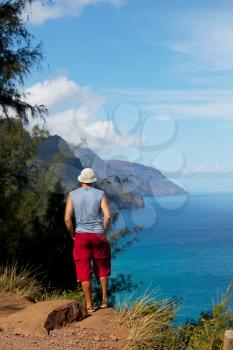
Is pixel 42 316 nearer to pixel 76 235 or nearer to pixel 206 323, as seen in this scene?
pixel 76 235

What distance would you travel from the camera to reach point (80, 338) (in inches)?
266

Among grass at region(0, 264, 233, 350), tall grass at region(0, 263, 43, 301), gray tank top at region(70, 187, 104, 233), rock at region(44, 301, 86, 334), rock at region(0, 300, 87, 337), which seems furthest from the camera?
tall grass at region(0, 263, 43, 301)

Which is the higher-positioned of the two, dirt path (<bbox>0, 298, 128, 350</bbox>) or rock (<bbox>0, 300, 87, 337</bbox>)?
rock (<bbox>0, 300, 87, 337</bbox>)

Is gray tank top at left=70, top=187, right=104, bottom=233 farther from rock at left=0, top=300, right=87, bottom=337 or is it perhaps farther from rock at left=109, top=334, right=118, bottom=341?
rock at left=109, top=334, right=118, bottom=341

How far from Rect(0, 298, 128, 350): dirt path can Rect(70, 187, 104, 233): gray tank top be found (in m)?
1.14

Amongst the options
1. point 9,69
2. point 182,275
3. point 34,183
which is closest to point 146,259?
point 182,275

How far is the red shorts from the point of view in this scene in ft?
24.8

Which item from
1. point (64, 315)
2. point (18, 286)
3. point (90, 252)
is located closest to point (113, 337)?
point (64, 315)

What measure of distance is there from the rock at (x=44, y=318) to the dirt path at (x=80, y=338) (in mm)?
81

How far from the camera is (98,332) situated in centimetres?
692

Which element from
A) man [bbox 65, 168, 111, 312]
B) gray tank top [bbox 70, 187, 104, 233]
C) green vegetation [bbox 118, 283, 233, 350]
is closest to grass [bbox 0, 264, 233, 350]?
green vegetation [bbox 118, 283, 233, 350]

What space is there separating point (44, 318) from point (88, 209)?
145 centimetres

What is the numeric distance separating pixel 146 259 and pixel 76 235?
8209 centimetres

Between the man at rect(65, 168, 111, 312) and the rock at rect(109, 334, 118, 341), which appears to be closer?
the rock at rect(109, 334, 118, 341)
